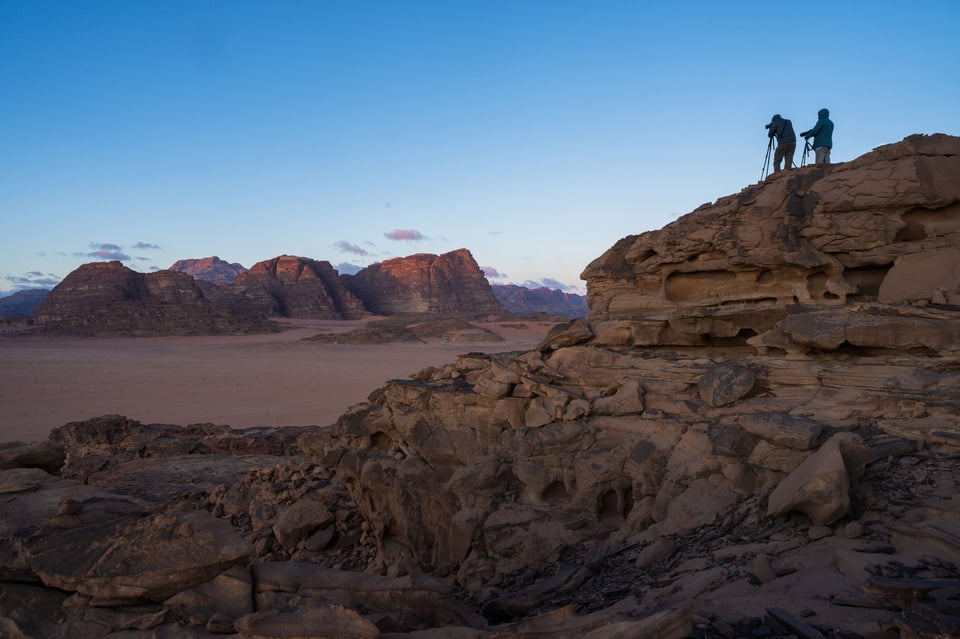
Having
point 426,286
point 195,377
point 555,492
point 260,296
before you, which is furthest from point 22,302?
point 555,492

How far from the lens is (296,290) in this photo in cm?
7931

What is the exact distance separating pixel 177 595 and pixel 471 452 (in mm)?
4981

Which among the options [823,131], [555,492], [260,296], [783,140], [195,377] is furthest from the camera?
[260,296]

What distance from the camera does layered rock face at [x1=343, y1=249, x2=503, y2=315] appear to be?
265 feet

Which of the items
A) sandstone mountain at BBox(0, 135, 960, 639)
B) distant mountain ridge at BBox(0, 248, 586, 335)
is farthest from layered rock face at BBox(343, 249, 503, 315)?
sandstone mountain at BBox(0, 135, 960, 639)

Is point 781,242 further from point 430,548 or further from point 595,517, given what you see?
point 430,548

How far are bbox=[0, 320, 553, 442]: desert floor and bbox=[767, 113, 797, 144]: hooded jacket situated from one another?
47.1 ft

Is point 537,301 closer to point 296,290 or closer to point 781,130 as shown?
point 296,290

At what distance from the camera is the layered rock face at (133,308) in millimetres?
54625

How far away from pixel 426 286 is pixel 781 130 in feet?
247

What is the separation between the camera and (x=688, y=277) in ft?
28.1

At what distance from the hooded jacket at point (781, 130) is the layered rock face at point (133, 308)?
5535 centimetres

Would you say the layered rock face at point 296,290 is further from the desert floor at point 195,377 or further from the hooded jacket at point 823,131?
the hooded jacket at point 823,131

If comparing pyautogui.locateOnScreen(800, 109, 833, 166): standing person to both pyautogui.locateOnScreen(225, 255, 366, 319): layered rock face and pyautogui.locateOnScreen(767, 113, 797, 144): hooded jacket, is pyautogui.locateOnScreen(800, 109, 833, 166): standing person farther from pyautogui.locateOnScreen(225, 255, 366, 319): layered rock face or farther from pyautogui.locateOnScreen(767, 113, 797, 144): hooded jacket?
pyautogui.locateOnScreen(225, 255, 366, 319): layered rock face
